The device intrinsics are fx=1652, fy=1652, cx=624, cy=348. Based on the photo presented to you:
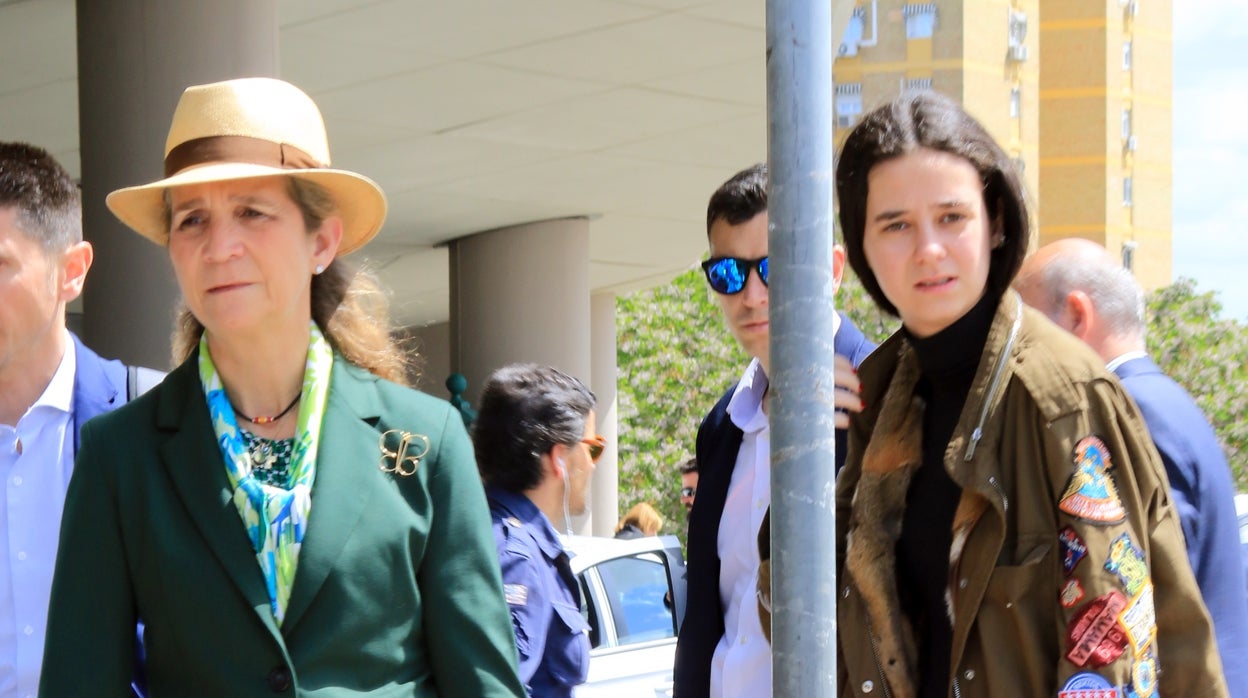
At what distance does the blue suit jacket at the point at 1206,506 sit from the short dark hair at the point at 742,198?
93 cm

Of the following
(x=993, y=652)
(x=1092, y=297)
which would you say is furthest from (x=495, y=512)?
(x=993, y=652)

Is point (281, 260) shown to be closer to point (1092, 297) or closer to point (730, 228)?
point (730, 228)

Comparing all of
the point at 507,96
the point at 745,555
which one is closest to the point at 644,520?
the point at 507,96

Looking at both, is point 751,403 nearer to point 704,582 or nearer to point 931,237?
point 704,582

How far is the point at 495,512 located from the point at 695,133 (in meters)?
7.07

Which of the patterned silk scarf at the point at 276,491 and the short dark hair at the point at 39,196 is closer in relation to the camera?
the patterned silk scarf at the point at 276,491

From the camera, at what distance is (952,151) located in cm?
272

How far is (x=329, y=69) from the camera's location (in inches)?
369

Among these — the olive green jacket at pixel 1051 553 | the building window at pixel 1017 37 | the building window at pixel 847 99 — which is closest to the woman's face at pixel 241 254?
the olive green jacket at pixel 1051 553

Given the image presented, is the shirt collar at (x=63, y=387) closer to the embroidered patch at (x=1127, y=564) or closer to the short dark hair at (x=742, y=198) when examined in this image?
the short dark hair at (x=742, y=198)

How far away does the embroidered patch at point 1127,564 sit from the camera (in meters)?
2.37

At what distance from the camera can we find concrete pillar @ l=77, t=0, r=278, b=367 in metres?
7.28

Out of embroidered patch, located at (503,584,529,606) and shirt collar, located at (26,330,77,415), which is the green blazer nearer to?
shirt collar, located at (26,330,77,415)

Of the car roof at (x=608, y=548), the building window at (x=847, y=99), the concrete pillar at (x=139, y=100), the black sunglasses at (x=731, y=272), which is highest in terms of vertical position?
the building window at (x=847, y=99)
